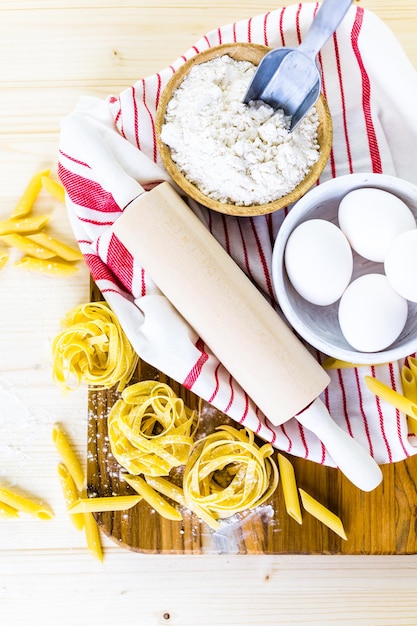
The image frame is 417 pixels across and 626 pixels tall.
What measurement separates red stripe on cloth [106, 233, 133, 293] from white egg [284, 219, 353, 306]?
0.23 m

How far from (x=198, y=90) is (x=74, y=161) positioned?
21 cm

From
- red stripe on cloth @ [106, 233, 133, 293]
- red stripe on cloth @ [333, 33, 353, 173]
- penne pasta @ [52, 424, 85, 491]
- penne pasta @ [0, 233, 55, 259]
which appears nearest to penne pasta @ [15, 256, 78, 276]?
penne pasta @ [0, 233, 55, 259]

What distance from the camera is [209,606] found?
44.7 inches

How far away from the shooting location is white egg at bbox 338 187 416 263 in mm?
917

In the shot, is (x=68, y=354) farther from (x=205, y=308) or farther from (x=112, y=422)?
(x=205, y=308)

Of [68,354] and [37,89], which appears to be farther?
[37,89]

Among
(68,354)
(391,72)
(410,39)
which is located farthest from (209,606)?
(410,39)

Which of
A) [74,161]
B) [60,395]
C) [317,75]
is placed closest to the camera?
[317,75]

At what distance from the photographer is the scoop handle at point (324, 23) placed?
0.87 m

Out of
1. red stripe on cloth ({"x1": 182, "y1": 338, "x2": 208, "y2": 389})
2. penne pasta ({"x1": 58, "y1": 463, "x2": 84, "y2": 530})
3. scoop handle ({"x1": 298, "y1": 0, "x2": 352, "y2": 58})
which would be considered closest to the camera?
scoop handle ({"x1": 298, "y1": 0, "x2": 352, "y2": 58})

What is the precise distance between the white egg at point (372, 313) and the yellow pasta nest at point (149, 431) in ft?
0.90

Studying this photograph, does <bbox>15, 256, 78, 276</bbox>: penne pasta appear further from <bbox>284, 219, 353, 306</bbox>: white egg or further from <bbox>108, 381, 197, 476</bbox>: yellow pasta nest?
<bbox>284, 219, 353, 306</bbox>: white egg

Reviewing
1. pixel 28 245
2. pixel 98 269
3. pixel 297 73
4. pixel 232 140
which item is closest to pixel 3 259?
pixel 28 245

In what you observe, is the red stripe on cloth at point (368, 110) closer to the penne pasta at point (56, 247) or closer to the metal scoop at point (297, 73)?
the metal scoop at point (297, 73)
